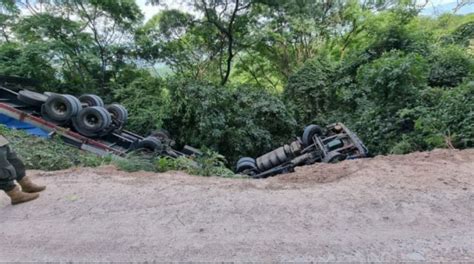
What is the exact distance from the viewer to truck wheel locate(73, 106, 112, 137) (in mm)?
8414

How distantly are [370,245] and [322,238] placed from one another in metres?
0.36

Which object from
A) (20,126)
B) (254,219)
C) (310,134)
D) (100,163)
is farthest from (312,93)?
(254,219)

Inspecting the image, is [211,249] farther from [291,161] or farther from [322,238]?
[291,161]

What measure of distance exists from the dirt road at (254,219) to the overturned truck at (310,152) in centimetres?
307

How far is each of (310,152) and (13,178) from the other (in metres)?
6.16

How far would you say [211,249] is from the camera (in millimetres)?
2633

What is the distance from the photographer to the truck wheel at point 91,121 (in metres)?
8.41

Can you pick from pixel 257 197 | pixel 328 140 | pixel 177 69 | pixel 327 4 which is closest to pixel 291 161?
pixel 328 140

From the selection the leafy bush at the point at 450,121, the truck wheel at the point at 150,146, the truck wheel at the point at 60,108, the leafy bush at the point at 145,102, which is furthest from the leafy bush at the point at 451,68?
the truck wheel at the point at 60,108

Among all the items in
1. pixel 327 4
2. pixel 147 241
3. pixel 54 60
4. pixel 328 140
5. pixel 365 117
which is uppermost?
pixel 327 4

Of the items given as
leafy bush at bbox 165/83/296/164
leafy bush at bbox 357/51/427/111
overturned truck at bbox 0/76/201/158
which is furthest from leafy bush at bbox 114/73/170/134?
leafy bush at bbox 357/51/427/111

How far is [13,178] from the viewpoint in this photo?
346cm

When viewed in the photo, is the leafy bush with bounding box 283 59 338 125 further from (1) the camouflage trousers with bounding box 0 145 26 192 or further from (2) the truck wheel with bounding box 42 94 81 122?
(1) the camouflage trousers with bounding box 0 145 26 192

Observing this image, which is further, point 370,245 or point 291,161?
point 291,161
